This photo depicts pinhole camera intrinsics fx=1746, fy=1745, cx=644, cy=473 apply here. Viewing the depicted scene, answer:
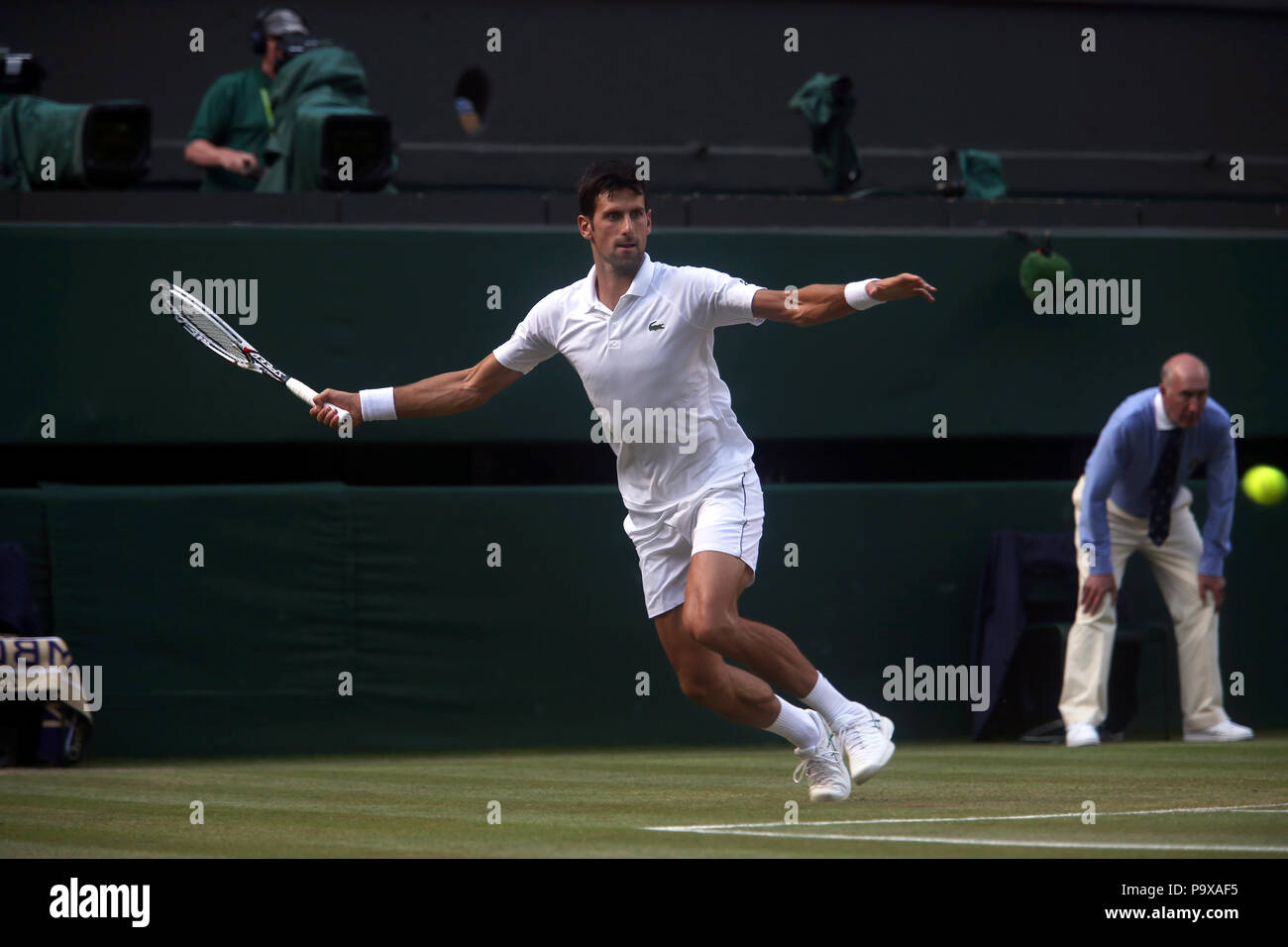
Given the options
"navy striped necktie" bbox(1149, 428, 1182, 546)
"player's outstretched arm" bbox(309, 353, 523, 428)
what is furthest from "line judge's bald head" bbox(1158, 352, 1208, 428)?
"player's outstretched arm" bbox(309, 353, 523, 428)

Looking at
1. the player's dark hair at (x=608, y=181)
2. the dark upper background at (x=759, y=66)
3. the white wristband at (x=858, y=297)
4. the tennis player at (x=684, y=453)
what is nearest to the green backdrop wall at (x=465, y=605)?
the tennis player at (x=684, y=453)

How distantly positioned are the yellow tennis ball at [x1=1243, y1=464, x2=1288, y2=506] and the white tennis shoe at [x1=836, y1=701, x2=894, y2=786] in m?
5.01

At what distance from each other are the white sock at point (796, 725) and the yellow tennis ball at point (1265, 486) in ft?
17.0

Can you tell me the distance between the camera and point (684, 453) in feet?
20.0

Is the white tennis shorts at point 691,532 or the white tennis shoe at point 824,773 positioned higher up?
the white tennis shorts at point 691,532

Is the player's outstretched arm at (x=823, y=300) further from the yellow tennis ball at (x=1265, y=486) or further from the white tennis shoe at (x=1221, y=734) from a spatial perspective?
the yellow tennis ball at (x=1265, y=486)

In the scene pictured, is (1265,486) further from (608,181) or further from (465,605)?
(608,181)

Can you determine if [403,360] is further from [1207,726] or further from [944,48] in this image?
[944,48]

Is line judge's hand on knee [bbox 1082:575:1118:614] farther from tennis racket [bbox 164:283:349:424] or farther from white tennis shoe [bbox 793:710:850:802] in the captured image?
tennis racket [bbox 164:283:349:424]

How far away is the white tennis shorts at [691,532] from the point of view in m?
5.96

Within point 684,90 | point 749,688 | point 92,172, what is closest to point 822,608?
point 749,688

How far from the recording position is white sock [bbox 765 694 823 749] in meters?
6.07

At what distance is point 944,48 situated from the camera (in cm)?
1495

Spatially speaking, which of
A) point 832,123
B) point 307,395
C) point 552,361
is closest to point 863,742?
point 307,395
